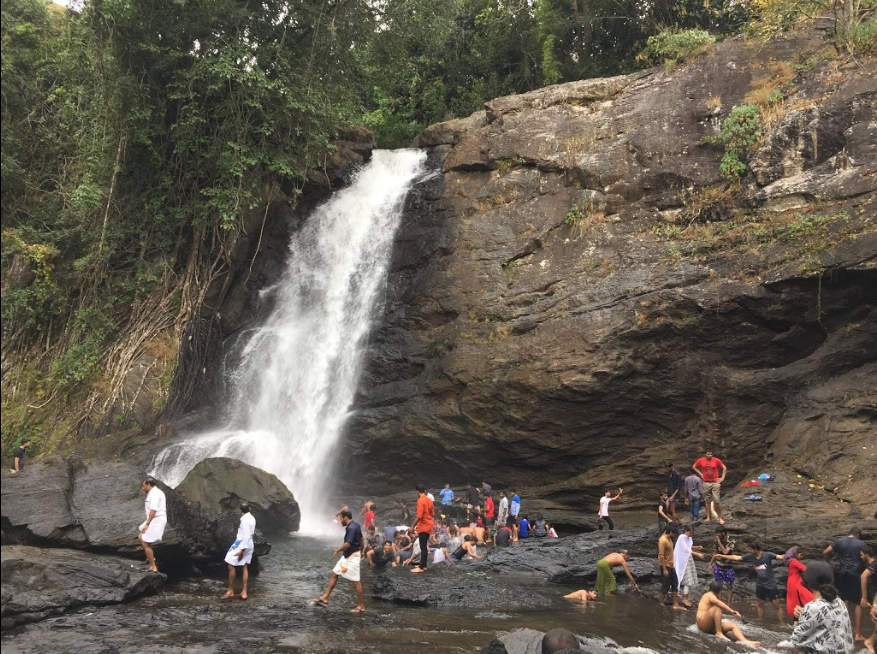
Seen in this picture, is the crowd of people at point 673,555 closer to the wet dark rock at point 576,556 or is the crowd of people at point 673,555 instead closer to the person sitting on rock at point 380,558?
the person sitting on rock at point 380,558

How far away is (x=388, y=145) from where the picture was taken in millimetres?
31109

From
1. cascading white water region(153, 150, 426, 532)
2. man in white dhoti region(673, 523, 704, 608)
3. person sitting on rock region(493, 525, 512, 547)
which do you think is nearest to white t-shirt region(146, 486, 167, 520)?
cascading white water region(153, 150, 426, 532)

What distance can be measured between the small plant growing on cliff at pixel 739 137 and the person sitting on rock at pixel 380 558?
12148 millimetres

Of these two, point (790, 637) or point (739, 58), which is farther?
point (739, 58)

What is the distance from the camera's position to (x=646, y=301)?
16.3 metres

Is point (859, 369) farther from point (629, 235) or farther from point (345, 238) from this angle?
point (345, 238)

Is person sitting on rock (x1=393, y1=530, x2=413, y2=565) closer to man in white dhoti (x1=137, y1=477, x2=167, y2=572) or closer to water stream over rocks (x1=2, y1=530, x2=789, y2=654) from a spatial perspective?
water stream over rocks (x1=2, y1=530, x2=789, y2=654)

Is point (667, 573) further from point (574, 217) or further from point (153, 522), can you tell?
point (574, 217)

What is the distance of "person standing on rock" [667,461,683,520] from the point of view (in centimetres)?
1445

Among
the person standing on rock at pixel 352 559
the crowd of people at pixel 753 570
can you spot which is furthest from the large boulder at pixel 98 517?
the crowd of people at pixel 753 570

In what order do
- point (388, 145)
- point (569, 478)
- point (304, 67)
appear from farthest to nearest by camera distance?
point (388, 145) → point (304, 67) → point (569, 478)

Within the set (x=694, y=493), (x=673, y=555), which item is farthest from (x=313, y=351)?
(x=673, y=555)

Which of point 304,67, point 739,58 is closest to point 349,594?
point 304,67

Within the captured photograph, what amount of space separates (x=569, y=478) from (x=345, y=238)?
32.9ft
